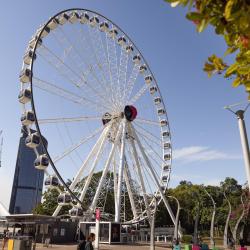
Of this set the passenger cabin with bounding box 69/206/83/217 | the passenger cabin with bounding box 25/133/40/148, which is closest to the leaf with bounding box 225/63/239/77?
the passenger cabin with bounding box 25/133/40/148

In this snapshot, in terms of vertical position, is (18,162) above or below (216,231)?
above

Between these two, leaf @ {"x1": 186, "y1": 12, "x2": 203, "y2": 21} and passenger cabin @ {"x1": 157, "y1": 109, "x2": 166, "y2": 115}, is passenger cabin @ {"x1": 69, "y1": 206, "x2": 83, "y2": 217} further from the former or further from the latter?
leaf @ {"x1": 186, "y1": 12, "x2": 203, "y2": 21}

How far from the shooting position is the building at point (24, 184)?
593 feet

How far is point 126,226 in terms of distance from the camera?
150 feet

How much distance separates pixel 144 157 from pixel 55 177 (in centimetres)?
1280

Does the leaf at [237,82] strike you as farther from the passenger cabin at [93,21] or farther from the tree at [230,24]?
the passenger cabin at [93,21]

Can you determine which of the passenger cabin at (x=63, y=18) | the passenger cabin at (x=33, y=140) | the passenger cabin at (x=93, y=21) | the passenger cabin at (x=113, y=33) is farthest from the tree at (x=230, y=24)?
the passenger cabin at (x=113, y=33)

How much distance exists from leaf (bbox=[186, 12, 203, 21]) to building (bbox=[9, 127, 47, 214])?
183m

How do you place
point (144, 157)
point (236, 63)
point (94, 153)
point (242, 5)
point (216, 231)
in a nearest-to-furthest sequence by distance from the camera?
point (242, 5) < point (236, 63) < point (94, 153) < point (144, 157) < point (216, 231)

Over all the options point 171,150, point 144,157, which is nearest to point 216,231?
point 171,150

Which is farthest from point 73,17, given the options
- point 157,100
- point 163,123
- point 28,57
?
point 163,123

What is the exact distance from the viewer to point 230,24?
284 centimetres

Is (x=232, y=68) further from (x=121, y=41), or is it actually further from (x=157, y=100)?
(x=157, y=100)

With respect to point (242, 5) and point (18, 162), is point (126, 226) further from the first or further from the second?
point (18, 162)
